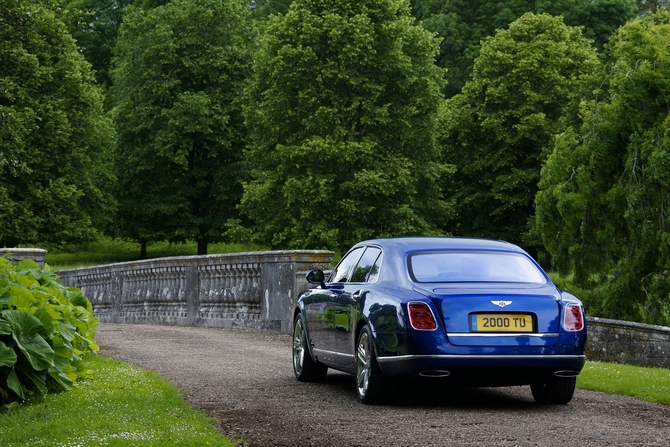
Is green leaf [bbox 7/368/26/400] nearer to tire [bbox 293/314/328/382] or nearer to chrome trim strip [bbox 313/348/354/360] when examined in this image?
chrome trim strip [bbox 313/348/354/360]

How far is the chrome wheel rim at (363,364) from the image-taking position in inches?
363

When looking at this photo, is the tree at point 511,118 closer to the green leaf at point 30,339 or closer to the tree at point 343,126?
the tree at point 343,126

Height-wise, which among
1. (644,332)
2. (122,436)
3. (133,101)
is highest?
(133,101)

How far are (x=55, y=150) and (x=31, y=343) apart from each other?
42068 mm

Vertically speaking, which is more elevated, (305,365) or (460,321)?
(460,321)

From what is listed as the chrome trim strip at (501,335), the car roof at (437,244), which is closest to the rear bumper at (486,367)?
the chrome trim strip at (501,335)

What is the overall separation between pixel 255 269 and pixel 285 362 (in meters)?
6.87

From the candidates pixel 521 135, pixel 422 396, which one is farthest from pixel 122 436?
pixel 521 135

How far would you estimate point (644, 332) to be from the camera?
1877cm

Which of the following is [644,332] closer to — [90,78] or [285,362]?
[285,362]

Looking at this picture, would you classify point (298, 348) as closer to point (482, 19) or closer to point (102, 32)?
point (482, 19)

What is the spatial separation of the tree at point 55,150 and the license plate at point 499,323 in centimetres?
3999

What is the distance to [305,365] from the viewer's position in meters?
11.2

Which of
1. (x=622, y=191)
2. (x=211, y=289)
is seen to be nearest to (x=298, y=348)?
(x=211, y=289)
